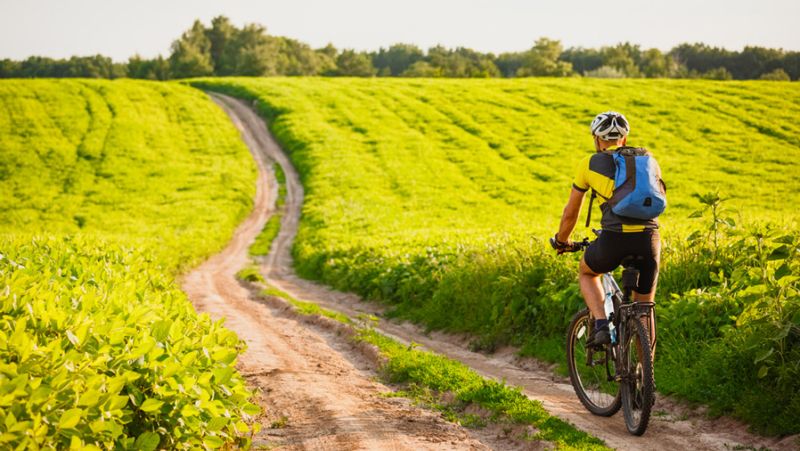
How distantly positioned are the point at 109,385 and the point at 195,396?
93 cm

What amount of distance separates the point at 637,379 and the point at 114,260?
1207cm

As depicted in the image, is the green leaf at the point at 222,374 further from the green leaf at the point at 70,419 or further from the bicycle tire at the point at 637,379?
the bicycle tire at the point at 637,379

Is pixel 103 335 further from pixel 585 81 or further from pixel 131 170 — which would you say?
pixel 585 81

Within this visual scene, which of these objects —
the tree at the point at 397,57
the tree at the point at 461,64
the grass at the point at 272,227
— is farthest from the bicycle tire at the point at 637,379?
the tree at the point at 397,57

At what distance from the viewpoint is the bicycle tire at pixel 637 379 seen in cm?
711

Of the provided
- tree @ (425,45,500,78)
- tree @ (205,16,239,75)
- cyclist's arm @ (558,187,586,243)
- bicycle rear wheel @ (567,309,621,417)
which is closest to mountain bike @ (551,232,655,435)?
bicycle rear wheel @ (567,309,621,417)

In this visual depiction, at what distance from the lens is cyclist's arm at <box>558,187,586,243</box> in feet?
25.4

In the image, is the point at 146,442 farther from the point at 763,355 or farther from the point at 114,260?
the point at 114,260

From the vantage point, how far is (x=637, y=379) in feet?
24.3

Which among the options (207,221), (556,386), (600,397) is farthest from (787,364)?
(207,221)

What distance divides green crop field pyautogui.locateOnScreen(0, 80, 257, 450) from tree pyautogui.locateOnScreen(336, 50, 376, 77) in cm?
5077

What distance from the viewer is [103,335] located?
19.1 ft

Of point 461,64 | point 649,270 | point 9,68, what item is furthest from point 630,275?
point 9,68

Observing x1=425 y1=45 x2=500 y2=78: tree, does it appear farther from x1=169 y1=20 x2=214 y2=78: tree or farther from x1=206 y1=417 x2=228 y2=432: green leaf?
x1=206 y1=417 x2=228 y2=432: green leaf
